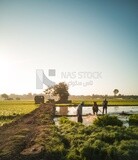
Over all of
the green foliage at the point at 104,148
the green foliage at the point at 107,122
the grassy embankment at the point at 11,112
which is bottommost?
the grassy embankment at the point at 11,112

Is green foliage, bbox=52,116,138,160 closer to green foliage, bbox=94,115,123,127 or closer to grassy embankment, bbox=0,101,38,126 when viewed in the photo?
green foliage, bbox=94,115,123,127

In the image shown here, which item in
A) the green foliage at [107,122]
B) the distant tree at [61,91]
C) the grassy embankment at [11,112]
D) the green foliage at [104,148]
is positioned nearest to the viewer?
the green foliage at [104,148]

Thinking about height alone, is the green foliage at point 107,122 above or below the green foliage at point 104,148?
above

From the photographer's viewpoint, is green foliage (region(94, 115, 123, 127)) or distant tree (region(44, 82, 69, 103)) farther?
distant tree (region(44, 82, 69, 103))

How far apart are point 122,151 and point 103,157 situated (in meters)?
0.80

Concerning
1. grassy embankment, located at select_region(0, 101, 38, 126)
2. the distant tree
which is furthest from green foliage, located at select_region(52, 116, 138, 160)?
the distant tree

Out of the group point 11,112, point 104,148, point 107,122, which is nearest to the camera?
point 104,148

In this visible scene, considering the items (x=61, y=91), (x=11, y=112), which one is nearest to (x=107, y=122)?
(x=11, y=112)

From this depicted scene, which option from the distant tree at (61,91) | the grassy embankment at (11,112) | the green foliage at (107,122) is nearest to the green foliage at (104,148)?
the green foliage at (107,122)

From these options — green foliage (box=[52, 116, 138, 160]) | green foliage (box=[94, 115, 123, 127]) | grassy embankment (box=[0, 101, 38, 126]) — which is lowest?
grassy embankment (box=[0, 101, 38, 126])

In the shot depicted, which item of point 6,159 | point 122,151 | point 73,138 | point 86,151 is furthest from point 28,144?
point 122,151

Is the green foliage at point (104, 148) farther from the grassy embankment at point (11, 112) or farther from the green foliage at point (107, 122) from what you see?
the grassy embankment at point (11, 112)

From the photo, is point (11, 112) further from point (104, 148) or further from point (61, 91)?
point (61, 91)

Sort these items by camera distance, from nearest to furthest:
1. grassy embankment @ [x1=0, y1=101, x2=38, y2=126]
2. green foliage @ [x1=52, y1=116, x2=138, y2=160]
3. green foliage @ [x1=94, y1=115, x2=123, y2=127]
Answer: green foliage @ [x1=52, y1=116, x2=138, y2=160]
green foliage @ [x1=94, y1=115, x2=123, y2=127]
grassy embankment @ [x1=0, y1=101, x2=38, y2=126]
